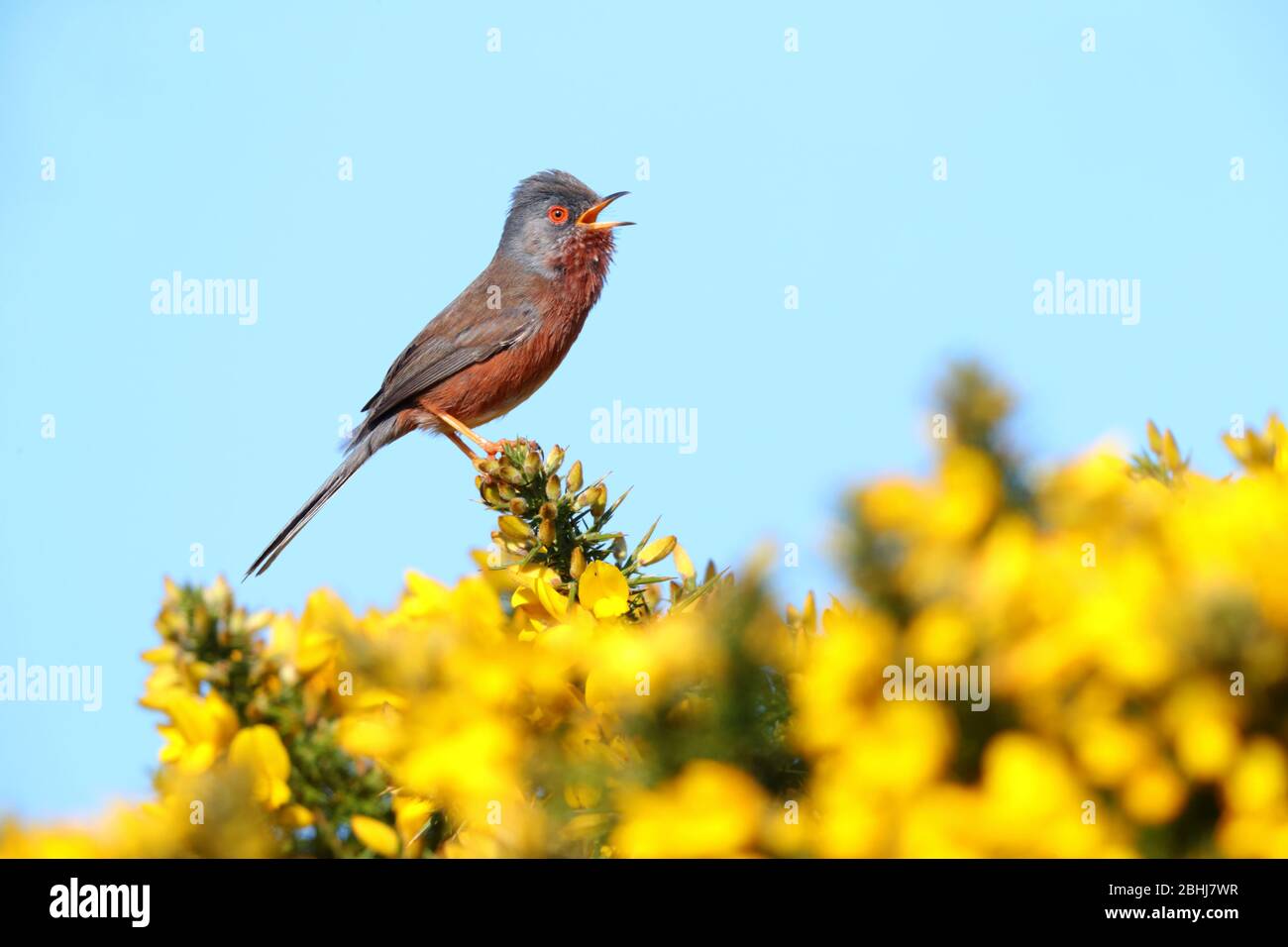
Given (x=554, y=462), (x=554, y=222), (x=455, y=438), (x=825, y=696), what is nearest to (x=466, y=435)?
(x=455, y=438)

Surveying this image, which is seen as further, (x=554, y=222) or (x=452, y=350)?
(x=554, y=222)

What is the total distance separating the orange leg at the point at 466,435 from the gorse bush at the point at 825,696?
3387 mm

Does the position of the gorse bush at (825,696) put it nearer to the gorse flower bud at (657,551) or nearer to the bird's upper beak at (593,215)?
the gorse flower bud at (657,551)

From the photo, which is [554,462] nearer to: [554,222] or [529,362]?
[529,362]

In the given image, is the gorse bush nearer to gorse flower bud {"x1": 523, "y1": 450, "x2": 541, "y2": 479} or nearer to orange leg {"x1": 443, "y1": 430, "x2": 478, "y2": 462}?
gorse flower bud {"x1": 523, "y1": 450, "x2": 541, "y2": 479}

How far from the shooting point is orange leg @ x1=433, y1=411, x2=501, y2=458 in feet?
19.5

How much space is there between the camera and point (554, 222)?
23.3 ft

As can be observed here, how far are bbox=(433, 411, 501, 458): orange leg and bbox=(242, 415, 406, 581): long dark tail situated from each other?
294 millimetres

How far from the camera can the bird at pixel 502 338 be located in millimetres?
6547

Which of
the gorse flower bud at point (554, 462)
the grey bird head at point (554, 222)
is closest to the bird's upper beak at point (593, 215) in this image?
the grey bird head at point (554, 222)

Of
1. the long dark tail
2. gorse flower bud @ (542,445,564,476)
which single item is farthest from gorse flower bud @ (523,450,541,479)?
the long dark tail

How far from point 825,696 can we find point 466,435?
5.02m

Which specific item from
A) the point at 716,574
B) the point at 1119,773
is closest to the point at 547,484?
the point at 716,574
